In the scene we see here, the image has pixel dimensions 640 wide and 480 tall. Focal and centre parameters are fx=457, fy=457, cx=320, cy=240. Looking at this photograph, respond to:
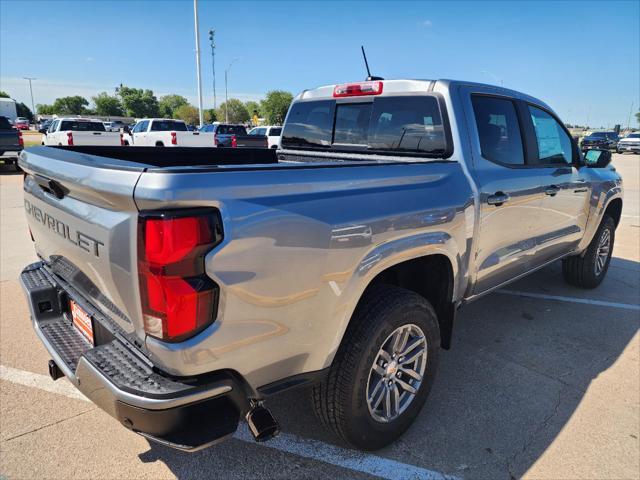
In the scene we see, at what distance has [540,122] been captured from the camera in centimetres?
386

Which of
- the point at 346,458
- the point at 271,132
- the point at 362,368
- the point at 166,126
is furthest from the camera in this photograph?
the point at 271,132

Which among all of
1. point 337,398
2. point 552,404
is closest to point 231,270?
point 337,398

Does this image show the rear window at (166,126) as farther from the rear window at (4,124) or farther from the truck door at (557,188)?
the truck door at (557,188)

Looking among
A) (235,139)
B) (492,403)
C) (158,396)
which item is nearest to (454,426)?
(492,403)

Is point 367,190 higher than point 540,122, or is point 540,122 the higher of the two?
point 540,122

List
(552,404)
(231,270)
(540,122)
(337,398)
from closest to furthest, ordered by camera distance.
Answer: (231,270) < (337,398) < (552,404) < (540,122)

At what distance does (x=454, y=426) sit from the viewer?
9.02 feet

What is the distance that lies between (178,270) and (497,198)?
7.36ft

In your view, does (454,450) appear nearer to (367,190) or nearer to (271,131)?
(367,190)

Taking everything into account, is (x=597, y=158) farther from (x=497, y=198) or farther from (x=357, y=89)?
(x=357, y=89)

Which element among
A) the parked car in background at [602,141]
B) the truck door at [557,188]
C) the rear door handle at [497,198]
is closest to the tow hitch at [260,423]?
the rear door handle at [497,198]

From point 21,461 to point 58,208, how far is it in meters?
1.36

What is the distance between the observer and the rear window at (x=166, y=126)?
2131 cm

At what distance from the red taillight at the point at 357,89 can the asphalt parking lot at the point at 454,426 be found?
7.03 ft
